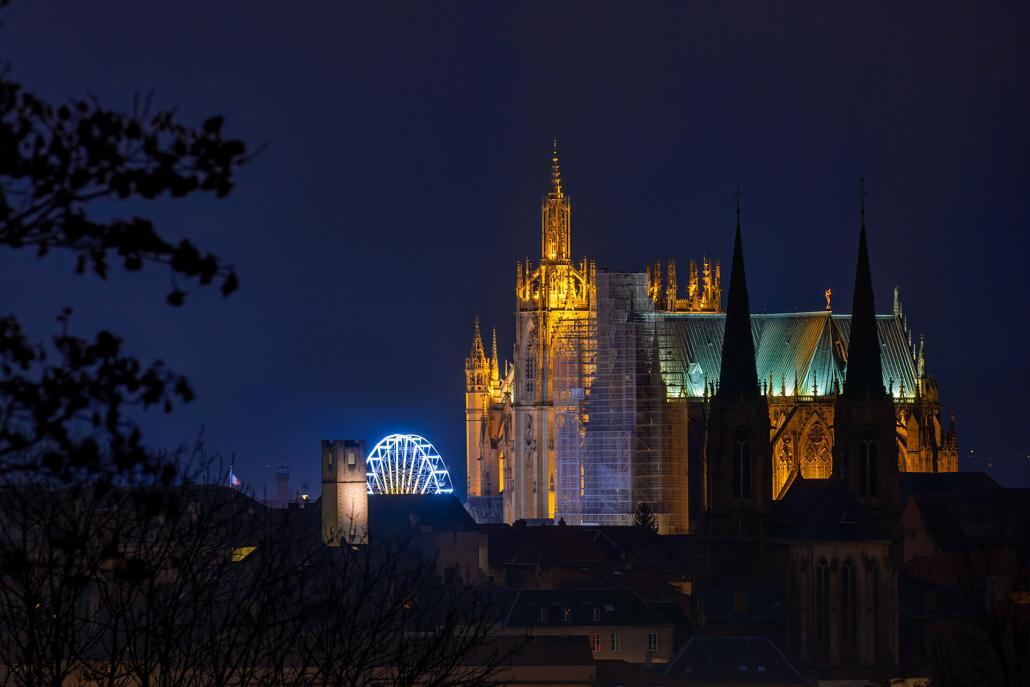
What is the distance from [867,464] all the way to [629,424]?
2519cm

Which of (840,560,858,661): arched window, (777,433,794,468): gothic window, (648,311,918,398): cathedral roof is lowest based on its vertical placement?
(840,560,858,661): arched window

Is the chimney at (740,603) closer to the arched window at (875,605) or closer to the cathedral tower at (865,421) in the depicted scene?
the arched window at (875,605)

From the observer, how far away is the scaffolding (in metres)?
139

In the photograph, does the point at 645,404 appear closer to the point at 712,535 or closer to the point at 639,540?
the point at 639,540

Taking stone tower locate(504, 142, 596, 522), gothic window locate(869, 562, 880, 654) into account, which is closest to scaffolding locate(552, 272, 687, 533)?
stone tower locate(504, 142, 596, 522)

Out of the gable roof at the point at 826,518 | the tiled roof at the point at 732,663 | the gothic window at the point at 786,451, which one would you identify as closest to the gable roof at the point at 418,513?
the gable roof at the point at 826,518

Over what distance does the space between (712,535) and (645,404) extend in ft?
91.6

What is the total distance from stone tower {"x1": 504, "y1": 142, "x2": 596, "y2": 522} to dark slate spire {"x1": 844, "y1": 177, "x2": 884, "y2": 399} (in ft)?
126

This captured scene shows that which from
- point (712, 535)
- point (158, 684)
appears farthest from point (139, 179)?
point (712, 535)

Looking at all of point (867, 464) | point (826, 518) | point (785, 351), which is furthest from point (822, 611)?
point (785, 351)

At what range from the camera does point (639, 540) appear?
12738 cm

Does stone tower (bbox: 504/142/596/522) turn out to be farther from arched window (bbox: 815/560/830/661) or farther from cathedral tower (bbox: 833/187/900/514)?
arched window (bbox: 815/560/830/661)

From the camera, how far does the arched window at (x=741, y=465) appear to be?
374ft

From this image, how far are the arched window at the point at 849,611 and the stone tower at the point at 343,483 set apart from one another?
20595 millimetres
